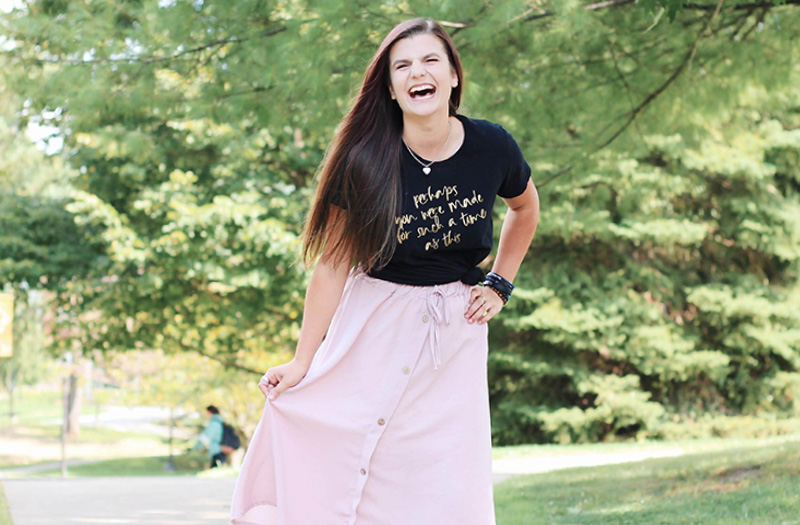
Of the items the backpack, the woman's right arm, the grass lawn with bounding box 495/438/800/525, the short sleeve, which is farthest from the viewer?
the backpack

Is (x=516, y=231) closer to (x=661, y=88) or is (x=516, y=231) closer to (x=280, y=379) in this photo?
(x=280, y=379)

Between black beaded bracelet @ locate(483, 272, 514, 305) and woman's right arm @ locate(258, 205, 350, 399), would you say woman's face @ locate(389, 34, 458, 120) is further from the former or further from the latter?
black beaded bracelet @ locate(483, 272, 514, 305)

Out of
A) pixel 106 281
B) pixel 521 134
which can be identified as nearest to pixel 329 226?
pixel 521 134

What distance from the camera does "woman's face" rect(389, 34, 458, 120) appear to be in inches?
116

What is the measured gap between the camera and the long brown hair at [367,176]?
9.46 ft

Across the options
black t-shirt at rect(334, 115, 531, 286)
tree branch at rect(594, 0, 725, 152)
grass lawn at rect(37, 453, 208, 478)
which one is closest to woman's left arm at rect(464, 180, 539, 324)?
black t-shirt at rect(334, 115, 531, 286)

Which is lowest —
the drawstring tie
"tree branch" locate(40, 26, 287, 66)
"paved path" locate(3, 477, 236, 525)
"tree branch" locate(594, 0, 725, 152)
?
"paved path" locate(3, 477, 236, 525)

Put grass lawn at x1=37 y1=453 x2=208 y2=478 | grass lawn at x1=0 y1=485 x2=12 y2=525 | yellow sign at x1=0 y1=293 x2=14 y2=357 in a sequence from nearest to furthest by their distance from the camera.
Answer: grass lawn at x1=0 y1=485 x2=12 y2=525
yellow sign at x1=0 y1=293 x2=14 y2=357
grass lawn at x1=37 y1=453 x2=208 y2=478

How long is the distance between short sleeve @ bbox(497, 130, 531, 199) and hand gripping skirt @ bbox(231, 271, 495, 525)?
38 centimetres

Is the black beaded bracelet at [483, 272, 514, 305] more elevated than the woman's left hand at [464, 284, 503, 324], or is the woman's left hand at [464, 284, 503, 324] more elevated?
the black beaded bracelet at [483, 272, 514, 305]

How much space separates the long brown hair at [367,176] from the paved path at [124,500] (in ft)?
14.0

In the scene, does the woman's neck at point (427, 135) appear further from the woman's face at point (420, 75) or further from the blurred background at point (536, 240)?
the blurred background at point (536, 240)

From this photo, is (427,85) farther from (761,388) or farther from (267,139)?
(761,388)

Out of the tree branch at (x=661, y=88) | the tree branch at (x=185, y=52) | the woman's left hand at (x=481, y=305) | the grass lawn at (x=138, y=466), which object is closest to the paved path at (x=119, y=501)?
the tree branch at (x=185, y=52)
